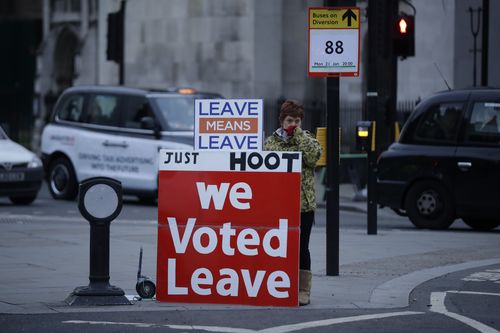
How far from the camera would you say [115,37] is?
95.5ft

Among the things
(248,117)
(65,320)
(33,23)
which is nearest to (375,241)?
(248,117)

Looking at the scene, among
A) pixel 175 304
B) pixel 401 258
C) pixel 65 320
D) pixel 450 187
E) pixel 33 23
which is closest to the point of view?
pixel 65 320

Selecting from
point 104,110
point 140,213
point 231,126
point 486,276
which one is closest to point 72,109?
point 104,110

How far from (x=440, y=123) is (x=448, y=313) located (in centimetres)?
891

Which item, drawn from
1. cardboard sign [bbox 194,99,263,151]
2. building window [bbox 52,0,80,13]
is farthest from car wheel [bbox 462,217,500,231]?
building window [bbox 52,0,80,13]

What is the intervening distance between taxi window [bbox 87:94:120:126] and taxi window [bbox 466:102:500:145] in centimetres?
739

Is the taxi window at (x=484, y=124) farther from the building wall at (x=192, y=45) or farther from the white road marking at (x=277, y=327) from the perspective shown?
the building wall at (x=192, y=45)

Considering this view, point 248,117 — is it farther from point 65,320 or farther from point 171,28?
point 171,28

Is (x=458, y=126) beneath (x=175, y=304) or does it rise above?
above

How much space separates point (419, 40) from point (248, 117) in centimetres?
2233

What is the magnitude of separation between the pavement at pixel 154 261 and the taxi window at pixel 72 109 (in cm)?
519

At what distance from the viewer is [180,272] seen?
1048 cm

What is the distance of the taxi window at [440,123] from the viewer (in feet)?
60.8

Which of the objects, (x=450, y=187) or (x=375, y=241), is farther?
(x=450, y=187)
